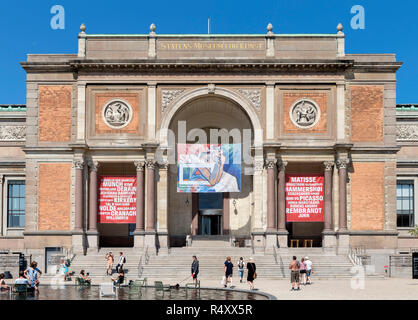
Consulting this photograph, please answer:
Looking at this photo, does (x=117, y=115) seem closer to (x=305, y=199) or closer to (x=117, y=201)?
(x=117, y=201)

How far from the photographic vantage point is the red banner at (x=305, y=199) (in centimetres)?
4369

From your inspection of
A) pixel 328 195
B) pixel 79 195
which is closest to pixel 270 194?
pixel 328 195

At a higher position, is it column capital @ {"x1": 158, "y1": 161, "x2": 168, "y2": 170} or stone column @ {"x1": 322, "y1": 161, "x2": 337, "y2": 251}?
column capital @ {"x1": 158, "y1": 161, "x2": 168, "y2": 170}

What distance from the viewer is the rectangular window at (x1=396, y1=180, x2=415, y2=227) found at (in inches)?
1991

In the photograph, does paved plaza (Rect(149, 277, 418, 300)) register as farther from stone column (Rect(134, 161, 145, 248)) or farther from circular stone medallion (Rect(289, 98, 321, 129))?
circular stone medallion (Rect(289, 98, 321, 129))

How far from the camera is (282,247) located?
4275cm

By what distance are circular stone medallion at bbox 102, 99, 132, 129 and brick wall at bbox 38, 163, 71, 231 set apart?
419 centimetres

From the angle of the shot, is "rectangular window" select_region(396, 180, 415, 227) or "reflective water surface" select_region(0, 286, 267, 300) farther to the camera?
"rectangular window" select_region(396, 180, 415, 227)

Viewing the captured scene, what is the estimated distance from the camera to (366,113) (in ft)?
145

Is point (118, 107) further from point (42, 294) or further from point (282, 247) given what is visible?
point (42, 294)

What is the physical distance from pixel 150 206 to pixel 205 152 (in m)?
5.47

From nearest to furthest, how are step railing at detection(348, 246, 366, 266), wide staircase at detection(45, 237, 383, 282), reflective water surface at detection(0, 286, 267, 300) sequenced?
reflective water surface at detection(0, 286, 267, 300) < wide staircase at detection(45, 237, 383, 282) < step railing at detection(348, 246, 366, 266)

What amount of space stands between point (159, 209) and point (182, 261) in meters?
4.80
